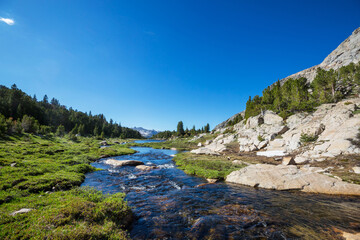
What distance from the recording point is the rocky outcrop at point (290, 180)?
14107 mm

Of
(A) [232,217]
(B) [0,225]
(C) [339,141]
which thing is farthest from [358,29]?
(B) [0,225]

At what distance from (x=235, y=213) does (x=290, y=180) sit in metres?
10.7

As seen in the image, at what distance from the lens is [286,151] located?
112ft

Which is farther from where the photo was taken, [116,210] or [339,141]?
[339,141]

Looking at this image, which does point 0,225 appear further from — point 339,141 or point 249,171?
point 339,141

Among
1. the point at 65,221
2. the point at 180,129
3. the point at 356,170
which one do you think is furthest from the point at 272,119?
the point at 180,129

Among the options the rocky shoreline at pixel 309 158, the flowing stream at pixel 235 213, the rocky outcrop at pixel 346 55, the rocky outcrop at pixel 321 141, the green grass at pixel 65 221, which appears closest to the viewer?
the green grass at pixel 65 221

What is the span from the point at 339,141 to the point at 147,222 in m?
37.2

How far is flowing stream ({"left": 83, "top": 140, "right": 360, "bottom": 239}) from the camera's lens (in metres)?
7.93

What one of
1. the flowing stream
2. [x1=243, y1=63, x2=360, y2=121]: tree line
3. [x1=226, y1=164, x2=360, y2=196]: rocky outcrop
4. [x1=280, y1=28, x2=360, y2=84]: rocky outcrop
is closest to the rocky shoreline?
[x1=226, y1=164, x2=360, y2=196]: rocky outcrop

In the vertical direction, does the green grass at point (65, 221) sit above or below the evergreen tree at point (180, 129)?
below

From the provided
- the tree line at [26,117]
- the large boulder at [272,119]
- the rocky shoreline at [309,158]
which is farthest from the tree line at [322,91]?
the tree line at [26,117]

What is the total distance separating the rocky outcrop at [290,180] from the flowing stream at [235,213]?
114 centimetres

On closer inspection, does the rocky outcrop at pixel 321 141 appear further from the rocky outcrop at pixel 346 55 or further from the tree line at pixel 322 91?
the rocky outcrop at pixel 346 55
